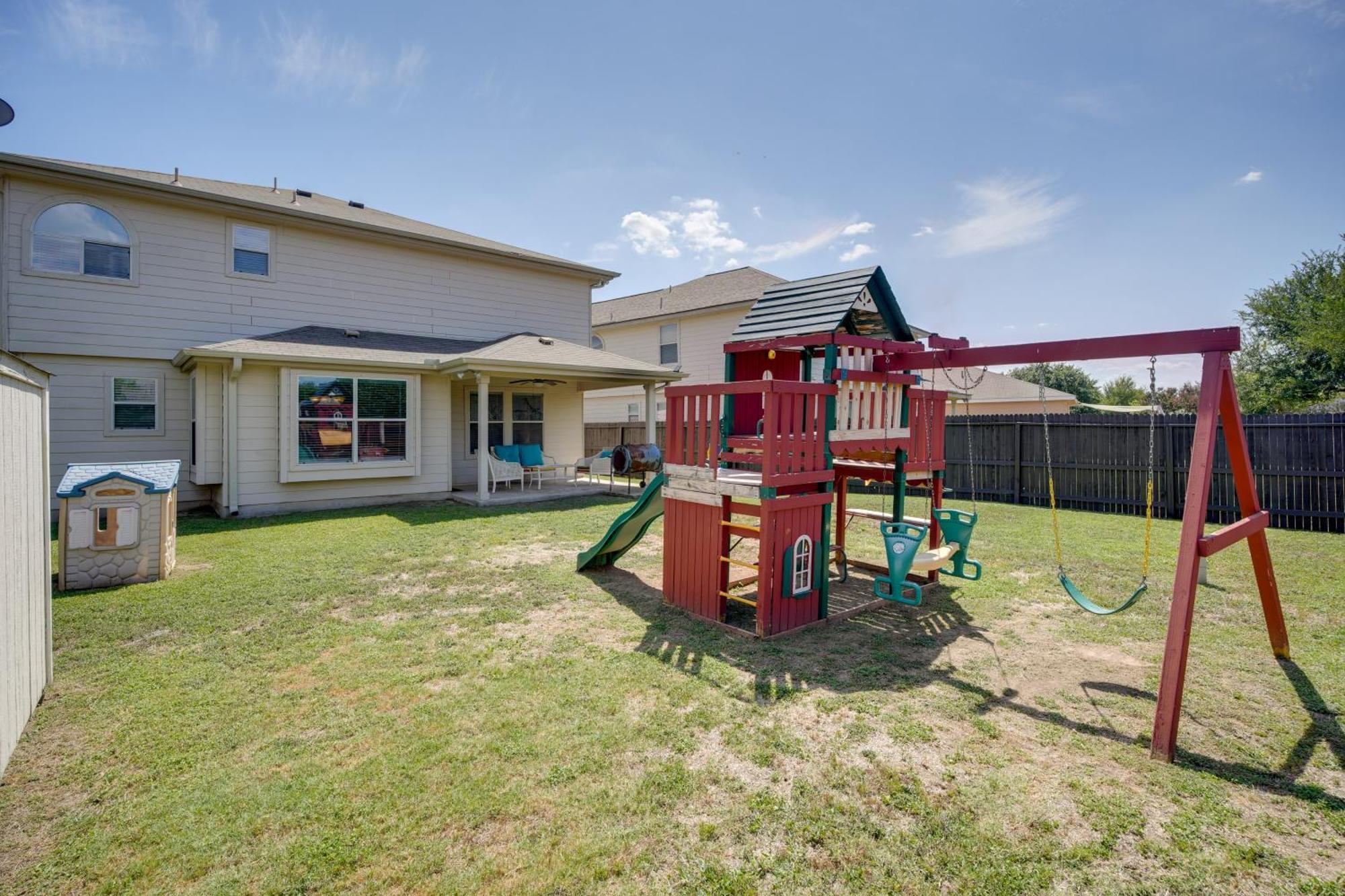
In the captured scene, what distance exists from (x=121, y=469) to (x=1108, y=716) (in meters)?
8.68

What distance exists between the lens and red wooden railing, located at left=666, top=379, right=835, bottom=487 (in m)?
4.61

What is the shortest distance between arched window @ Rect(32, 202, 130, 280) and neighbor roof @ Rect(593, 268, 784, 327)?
13.6 m

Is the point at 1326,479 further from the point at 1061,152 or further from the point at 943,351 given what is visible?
the point at 943,351

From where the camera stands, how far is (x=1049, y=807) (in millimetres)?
2488

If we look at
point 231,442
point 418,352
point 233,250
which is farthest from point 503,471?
point 233,250

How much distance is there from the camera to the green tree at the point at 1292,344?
23250 millimetres

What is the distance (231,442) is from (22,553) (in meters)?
7.83

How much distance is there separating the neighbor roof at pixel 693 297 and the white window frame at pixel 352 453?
10383mm

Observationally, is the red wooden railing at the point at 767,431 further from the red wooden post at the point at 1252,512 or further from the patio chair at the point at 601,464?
the patio chair at the point at 601,464

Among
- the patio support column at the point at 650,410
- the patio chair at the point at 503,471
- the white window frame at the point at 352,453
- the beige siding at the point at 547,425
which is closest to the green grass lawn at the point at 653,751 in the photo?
the white window frame at the point at 352,453

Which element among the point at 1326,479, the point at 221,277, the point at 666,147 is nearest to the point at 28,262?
the point at 221,277

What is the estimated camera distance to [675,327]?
1989 centimetres

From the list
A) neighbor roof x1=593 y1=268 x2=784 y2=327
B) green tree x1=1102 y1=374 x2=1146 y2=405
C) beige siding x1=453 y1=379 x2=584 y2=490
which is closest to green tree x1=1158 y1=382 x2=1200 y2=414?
green tree x1=1102 y1=374 x2=1146 y2=405

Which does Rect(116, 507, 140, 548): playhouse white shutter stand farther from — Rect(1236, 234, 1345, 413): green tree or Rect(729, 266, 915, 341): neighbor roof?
Rect(1236, 234, 1345, 413): green tree
